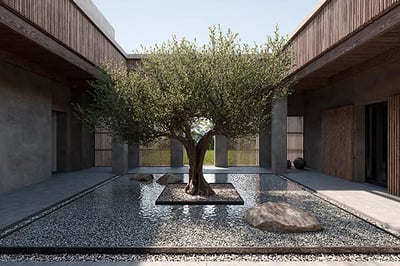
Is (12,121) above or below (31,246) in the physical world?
above

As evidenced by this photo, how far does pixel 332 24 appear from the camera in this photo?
7383 mm

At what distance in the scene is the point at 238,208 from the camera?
647 centimetres

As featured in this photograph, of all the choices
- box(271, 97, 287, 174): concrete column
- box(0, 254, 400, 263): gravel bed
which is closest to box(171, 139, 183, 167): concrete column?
box(271, 97, 287, 174): concrete column

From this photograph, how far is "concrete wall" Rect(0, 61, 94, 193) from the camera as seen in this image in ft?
27.2

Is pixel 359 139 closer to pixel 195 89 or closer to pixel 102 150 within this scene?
pixel 195 89

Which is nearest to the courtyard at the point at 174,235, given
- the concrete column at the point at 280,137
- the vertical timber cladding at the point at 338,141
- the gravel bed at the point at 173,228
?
the gravel bed at the point at 173,228

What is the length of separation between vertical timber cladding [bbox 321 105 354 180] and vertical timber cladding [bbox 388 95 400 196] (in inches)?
86.4

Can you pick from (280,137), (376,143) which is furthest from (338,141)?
(280,137)

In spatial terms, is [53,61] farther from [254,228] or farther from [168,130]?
[254,228]

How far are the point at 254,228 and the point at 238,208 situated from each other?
57.5 inches

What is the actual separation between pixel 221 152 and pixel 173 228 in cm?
1076

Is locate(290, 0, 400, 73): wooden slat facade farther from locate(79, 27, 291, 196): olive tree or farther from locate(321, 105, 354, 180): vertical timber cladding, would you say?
locate(321, 105, 354, 180): vertical timber cladding

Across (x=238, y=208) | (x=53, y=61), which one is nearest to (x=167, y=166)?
(x=53, y=61)

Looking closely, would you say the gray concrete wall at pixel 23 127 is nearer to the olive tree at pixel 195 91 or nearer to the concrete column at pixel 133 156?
the olive tree at pixel 195 91
